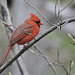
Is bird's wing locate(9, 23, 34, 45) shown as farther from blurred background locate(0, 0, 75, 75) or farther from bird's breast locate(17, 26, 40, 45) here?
blurred background locate(0, 0, 75, 75)

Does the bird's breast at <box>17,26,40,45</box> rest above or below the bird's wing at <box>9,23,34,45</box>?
below

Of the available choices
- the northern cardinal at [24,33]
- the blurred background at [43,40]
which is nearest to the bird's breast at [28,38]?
the northern cardinal at [24,33]

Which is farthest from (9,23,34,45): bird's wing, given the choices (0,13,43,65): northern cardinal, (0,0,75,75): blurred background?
(0,0,75,75): blurred background

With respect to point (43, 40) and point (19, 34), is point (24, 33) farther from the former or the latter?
point (43, 40)

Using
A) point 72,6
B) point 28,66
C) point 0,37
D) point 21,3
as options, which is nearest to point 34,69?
point 28,66

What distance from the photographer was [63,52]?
677 centimetres

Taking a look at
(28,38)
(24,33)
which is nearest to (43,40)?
(24,33)

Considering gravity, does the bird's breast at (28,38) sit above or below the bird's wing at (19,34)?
below

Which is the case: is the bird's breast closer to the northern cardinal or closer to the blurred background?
the northern cardinal

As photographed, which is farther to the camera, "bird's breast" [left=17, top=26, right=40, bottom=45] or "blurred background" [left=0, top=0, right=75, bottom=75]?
"blurred background" [left=0, top=0, right=75, bottom=75]

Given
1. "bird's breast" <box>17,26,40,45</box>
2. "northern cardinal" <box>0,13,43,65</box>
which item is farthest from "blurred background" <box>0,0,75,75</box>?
"bird's breast" <box>17,26,40,45</box>

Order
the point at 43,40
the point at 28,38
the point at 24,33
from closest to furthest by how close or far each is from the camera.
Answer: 1. the point at 28,38
2. the point at 24,33
3. the point at 43,40

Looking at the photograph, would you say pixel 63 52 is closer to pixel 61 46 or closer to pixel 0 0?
pixel 61 46

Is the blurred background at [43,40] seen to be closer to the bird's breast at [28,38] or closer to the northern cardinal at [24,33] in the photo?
the northern cardinal at [24,33]
